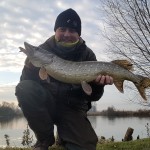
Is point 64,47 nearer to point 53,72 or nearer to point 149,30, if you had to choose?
point 53,72

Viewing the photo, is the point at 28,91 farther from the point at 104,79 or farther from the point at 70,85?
the point at 104,79

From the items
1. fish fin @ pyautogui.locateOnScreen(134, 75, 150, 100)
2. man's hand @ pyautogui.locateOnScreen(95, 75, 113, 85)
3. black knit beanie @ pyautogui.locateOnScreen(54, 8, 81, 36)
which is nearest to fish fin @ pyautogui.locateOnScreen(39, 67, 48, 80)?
man's hand @ pyautogui.locateOnScreen(95, 75, 113, 85)

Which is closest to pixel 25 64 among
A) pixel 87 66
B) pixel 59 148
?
pixel 87 66

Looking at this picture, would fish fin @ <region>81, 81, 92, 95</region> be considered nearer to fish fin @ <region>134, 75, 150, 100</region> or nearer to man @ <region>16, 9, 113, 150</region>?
man @ <region>16, 9, 113, 150</region>

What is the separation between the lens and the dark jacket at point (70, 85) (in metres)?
5.15

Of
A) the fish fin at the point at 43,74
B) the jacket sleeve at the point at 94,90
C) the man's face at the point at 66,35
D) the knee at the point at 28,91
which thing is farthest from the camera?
the man's face at the point at 66,35

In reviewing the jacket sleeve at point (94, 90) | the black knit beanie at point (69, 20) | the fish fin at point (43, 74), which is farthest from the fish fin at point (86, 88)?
the black knit beanie at point (69, 20)

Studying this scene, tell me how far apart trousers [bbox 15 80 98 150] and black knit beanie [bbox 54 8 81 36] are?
99 centimetres

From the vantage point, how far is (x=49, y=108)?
5113 millimetres

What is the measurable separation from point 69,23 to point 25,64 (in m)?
0.90

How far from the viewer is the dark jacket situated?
515cm

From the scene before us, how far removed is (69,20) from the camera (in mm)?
5367

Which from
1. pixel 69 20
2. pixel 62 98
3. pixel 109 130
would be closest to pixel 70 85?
pixel 62 98

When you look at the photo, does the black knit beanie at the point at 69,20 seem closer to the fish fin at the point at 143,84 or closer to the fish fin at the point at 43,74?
the fish fin at the point at 43,74
